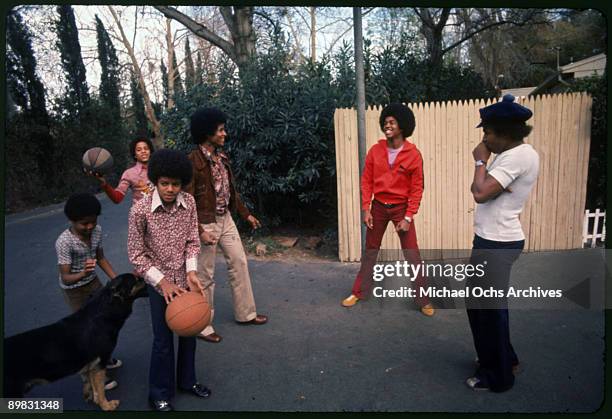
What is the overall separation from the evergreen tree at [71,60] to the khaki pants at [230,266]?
1817 millimetres

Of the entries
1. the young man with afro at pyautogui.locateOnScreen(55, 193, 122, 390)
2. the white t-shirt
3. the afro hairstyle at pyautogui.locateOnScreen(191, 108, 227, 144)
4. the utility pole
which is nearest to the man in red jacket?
the utility pole

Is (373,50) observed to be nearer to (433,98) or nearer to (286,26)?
(286,26)

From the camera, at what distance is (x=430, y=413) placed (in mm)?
2416

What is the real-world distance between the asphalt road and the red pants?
17 centimetres

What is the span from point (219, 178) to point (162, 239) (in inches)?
41.8

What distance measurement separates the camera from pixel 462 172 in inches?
195

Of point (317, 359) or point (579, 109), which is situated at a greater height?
point (579, 109)

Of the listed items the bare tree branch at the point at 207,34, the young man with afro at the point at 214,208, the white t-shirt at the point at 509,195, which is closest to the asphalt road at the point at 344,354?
the young man with afro at the point at 214,208

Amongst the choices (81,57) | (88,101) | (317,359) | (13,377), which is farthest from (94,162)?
(88,101)

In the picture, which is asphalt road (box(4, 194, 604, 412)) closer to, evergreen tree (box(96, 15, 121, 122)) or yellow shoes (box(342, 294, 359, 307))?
yellow shoes (box(342, 294, 359, 307))

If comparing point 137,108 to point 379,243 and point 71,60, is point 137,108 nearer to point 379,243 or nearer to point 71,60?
point 71,60

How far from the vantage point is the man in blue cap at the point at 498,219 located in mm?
2348

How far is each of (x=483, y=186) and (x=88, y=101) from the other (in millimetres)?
6709

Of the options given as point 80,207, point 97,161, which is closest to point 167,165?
point 80,207
